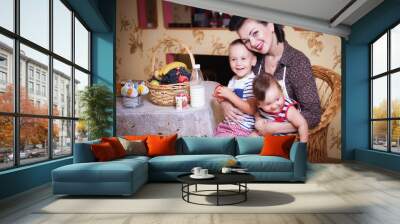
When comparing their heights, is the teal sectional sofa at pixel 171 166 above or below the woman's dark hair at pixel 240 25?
below

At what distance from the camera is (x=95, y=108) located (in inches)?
297

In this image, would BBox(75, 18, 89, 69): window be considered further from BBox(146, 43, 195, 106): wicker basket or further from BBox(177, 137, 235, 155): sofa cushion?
BBox(177, 137, 235, 155): sofa cushion

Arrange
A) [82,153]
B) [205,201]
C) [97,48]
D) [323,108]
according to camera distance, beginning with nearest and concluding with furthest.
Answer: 1. [205,201]
2. [82,153]
3. [97,48]
4. [323,108]

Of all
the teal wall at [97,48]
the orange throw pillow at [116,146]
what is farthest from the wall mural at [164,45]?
the orange throw pillow at [116,146]

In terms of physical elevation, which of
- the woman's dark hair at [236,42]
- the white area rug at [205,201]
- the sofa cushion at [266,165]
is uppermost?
the woman's dark hair at [236,42]

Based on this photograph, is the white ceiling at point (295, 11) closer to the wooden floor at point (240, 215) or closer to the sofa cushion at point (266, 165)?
the sofa cushion at point (266, 165)

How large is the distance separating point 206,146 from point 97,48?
11.8 feet

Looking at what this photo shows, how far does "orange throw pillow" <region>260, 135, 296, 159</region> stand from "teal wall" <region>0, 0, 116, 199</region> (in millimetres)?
3358

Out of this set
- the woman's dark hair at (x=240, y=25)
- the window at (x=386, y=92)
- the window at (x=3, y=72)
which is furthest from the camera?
the woman's dark hair at (x=240, y=25)

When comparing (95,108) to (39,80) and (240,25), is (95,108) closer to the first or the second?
(39,80)

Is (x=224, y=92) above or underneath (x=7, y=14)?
underneath

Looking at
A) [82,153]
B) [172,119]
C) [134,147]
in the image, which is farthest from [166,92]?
[82,153]

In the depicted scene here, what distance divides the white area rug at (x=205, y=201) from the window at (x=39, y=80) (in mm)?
1174

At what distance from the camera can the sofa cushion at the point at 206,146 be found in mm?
6840
